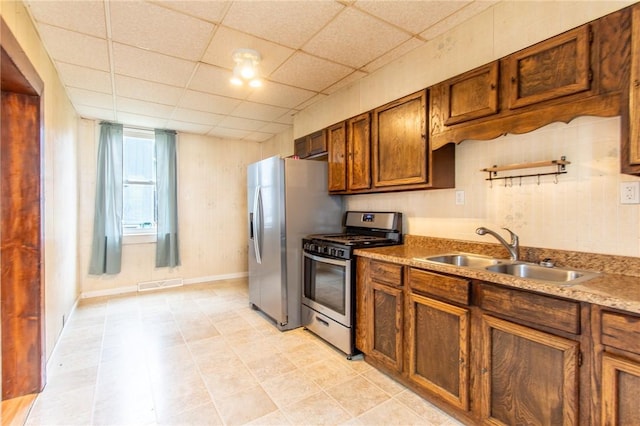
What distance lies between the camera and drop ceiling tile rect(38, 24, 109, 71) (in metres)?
2.23

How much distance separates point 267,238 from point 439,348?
206cm

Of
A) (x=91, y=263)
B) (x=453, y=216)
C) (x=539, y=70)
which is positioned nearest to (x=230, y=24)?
(x=539, y=70)

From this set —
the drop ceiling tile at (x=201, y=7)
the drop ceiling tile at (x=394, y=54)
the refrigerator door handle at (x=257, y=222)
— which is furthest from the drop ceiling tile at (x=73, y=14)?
the drop ceiling tile at (x=394, y=54)

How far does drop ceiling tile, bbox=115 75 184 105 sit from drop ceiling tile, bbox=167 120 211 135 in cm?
90

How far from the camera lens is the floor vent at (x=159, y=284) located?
4680 millimetres

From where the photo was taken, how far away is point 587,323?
4.14ft

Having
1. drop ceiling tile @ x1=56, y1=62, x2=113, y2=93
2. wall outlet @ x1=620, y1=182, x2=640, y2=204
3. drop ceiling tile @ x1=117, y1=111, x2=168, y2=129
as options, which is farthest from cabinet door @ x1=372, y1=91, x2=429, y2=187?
drop ceiling tile @ x1=117, y1=111, x2=168, y2=129

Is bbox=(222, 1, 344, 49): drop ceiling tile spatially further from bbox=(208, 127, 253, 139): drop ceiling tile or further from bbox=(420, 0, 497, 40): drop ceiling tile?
bbox=(208, 127, 253, 139): drop ceiling tile

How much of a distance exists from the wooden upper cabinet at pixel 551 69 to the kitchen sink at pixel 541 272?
915 mm

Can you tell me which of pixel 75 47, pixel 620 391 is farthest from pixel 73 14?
pixel 620 391

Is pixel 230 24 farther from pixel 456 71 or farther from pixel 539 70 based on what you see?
pixel 539 70

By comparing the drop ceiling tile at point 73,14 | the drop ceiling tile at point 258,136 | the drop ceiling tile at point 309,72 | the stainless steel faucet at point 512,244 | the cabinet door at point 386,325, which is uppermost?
the drop ceiling tile at point 309,72

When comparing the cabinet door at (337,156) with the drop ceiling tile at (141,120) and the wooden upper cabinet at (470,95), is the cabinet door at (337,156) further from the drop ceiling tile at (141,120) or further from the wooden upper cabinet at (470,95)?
the drop ceiling tile at (141,120)

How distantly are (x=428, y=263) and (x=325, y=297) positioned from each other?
1.21 m
